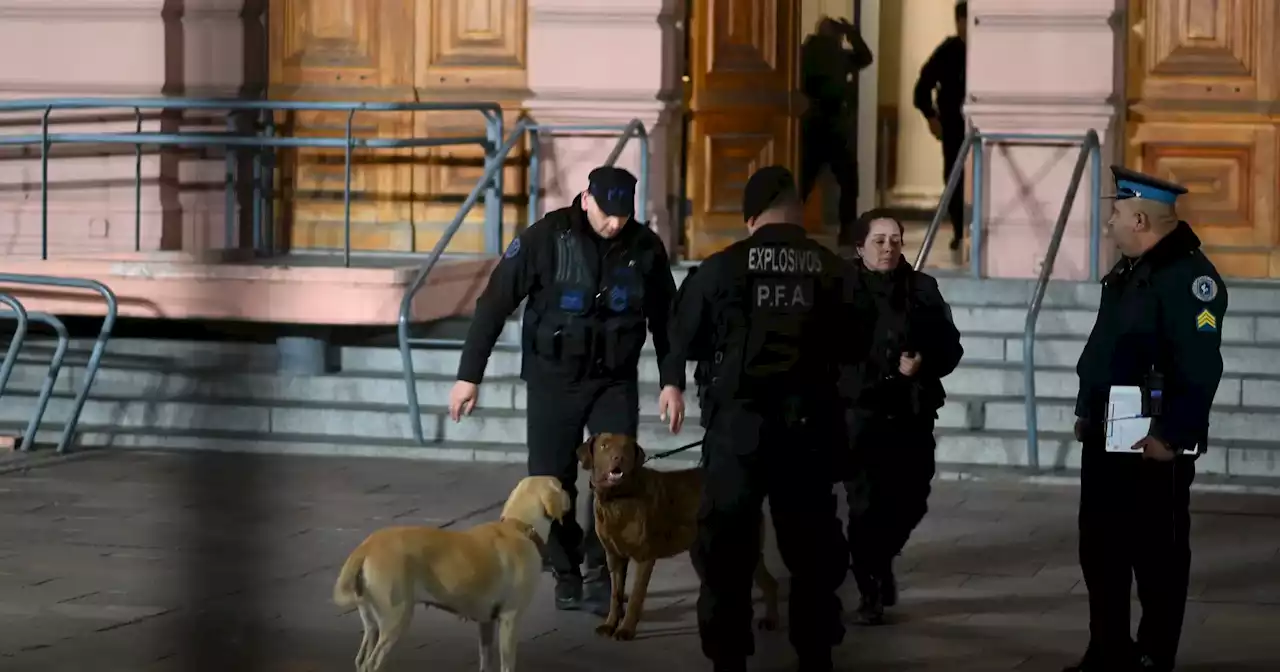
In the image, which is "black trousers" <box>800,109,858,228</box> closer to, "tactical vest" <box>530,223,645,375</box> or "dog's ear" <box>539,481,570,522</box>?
Result: "tactical vest" <box>530,223,645,375</box>

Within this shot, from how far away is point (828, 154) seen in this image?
17.0 metres

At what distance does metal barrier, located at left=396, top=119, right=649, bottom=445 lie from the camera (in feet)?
41.2

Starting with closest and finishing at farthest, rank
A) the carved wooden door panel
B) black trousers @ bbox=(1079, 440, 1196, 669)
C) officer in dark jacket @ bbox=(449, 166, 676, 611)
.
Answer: black trousers @ bbox=(1079, 440, 1196, 669)
officer in dark jacket @ bbox=(449, 166, 676, 611)
the carved wooden door panel

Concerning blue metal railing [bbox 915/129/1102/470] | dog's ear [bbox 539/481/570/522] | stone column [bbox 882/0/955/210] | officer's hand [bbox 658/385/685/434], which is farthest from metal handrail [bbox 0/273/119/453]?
stone column [bbox 882/0/955/210]

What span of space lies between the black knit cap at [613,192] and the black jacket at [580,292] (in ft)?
0.55

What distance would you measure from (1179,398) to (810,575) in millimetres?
1287

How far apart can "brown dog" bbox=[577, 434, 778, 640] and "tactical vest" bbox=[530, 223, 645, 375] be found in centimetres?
62

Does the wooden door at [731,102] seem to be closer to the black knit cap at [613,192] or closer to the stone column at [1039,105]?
the stone column at [1039,105]

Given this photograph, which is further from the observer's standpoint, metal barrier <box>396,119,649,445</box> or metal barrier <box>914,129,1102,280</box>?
metal barrier <box>914,129,1102,280</box>

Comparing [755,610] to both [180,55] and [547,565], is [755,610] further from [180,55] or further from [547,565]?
[180,55]

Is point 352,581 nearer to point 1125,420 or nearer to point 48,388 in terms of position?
point 1125,420

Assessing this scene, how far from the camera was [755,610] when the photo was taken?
28.2 feet

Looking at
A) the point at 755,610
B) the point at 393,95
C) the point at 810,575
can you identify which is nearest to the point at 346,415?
the point at 393,95

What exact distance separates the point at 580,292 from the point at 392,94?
7501 mm
